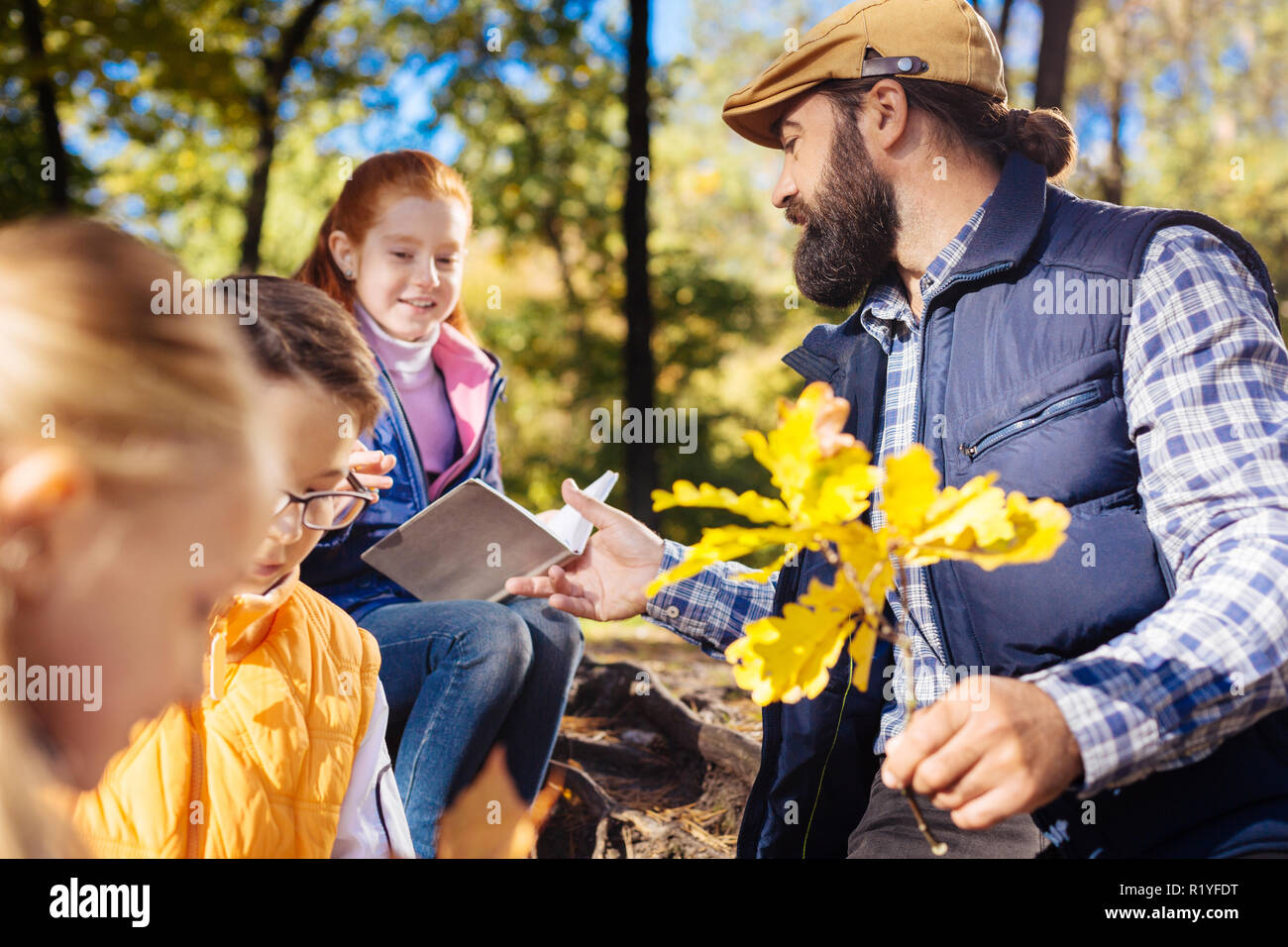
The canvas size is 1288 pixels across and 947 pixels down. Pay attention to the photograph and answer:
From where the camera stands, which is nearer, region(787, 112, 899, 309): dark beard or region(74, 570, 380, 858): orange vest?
region(74, 570, 380, 858): orange vest

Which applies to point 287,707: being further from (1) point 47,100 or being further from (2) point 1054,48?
(2) point 1054,48

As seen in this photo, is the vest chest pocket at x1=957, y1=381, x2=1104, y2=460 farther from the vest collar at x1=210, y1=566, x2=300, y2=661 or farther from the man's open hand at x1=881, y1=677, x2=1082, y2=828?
the vest collar at x1=210, y1=566, x2=300, y2=661

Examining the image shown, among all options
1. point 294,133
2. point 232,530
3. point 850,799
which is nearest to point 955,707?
point 232,530

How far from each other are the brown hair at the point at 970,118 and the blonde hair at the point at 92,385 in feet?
5.77

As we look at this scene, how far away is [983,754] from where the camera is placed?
121cm

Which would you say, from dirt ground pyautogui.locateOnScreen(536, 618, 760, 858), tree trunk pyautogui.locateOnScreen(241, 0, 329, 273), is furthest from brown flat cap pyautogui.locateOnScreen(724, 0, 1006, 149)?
tree trunk pyautogui.locateOnScreen(241, 0, 329, 273)

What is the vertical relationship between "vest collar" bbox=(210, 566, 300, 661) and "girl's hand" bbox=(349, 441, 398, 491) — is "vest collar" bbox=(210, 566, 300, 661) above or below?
below

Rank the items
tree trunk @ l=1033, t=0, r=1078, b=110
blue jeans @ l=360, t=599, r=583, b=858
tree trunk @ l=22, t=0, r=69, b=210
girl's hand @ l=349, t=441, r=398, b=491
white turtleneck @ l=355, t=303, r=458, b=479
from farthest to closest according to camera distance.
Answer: tree trunk @ l=1033, t=0, r=1078, b=110 → tree trunk @ l=22, t=0, r=69, b=210 → white turtleneck @ l=355, t=303, r=458, b=479 → blue jeans @ l=360, t=599, r=583, b=858 → girl's hand @ l=349, t=441, r=398, b=491

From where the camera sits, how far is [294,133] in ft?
44.1

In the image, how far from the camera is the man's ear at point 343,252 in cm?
307

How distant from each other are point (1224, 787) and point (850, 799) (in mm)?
781

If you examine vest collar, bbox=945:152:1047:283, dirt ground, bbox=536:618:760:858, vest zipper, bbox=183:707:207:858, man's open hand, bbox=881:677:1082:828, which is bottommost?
dirt ground, bbox=536:618:760:858

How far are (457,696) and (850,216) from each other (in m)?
1.46

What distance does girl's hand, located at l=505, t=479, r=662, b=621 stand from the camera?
7.10 feet
